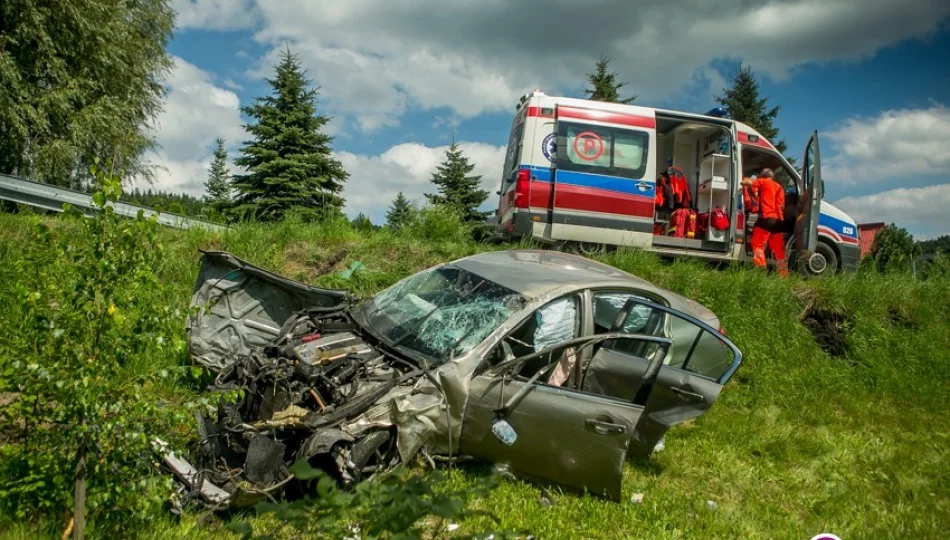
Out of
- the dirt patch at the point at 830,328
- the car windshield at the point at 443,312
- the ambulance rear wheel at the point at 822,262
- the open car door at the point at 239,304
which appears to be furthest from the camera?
the ambulance rear wheel at the point at 822,262

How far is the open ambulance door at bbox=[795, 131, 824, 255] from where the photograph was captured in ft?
30.5

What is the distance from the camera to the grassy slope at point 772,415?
381 cm

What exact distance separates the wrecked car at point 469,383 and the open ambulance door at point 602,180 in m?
4.20

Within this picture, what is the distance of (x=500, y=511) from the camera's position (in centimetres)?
359

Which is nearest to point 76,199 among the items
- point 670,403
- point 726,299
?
point 670,403

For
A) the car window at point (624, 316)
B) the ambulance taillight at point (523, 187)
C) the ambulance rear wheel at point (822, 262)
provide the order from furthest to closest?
the ambulance rear wheel at point (822, 262) → the ambulance taillight at point (523, 187) → the car window at point (624, 316)

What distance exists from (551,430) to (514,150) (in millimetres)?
6613

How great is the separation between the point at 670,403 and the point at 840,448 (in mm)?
2088

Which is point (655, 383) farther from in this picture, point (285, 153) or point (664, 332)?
point (285, 153)

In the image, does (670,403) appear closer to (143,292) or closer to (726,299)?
(143,292)

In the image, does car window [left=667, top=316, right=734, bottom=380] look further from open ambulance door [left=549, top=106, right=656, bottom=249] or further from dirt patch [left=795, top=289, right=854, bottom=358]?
open ambulance door [left=549, top=106, right=656, bottom=249]

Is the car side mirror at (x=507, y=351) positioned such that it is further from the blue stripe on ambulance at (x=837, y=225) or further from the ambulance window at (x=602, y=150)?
the blue stripe on ambulance at (x=837, y=225)

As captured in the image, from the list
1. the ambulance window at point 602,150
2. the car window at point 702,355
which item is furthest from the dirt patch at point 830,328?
the car window at point 702,355

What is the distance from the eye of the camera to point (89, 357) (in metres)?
2.41
